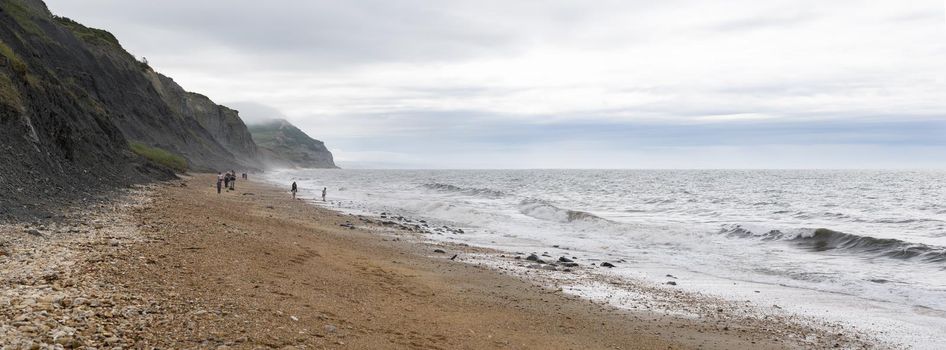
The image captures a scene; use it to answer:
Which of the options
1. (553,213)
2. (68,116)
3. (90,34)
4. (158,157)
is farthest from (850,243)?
(90,34)

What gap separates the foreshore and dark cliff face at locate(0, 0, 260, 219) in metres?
2.93

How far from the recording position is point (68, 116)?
2756cm

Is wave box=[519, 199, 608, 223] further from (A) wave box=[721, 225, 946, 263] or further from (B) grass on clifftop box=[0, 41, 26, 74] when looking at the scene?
(B) grass on clifftop box=[0, 41, 26, 74]

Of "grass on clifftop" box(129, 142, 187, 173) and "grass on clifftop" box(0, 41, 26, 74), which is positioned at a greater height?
"grass on clifftop" box(0, 41, 26, 74)

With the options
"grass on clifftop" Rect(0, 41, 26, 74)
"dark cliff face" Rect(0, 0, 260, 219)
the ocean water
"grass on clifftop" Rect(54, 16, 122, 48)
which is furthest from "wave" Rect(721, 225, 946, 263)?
"grass on clifftop" Rect(54, 16, 122, 48)

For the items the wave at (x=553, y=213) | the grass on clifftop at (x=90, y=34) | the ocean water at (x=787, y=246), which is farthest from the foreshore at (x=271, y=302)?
the grass on clifftop at (x=90, y=34)

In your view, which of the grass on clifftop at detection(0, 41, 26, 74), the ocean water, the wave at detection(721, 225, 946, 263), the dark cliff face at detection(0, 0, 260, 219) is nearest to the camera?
the ocean water

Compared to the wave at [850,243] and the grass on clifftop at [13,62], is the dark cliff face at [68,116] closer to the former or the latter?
the grass on clifftop at [13,62]

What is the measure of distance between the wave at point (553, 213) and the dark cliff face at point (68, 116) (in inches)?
884

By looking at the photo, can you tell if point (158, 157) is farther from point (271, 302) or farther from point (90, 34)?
point (271, 302)

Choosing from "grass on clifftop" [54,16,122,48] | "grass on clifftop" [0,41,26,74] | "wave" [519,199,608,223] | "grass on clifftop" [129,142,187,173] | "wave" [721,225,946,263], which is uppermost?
"grass on clifftop" [54,16,122,48]

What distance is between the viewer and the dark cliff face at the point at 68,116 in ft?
56.0

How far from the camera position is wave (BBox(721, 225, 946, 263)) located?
2027 cm

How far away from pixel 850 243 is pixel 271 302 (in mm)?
22899
